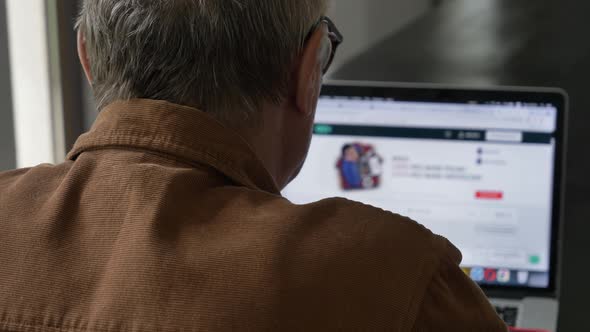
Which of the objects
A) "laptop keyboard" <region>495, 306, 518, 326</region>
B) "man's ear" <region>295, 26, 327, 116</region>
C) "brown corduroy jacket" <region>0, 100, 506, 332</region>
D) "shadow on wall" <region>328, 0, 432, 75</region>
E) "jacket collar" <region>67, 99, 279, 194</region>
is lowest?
"laptop keyboard" <region>495, 306, 518, 326</region>

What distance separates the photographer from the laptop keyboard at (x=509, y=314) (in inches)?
44.3

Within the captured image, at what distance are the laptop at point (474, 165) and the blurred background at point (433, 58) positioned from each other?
0.25 metres

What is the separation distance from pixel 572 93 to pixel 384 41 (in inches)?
14.1

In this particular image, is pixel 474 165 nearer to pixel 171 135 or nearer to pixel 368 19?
pixel 368 19

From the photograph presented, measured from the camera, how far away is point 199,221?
1.90 ft

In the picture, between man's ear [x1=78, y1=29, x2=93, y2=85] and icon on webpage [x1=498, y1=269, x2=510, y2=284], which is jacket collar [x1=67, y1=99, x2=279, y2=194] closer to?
man's ear [x1=78, y1=29, x2=93, y2=85]

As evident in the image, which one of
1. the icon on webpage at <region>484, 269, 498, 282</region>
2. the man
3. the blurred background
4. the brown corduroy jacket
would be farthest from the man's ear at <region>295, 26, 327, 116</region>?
the blurred background

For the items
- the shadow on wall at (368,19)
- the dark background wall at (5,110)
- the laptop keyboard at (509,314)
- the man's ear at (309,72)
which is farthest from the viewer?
the shadow on wall at (368,19)

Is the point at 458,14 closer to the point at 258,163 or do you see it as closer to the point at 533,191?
the point at 533,191

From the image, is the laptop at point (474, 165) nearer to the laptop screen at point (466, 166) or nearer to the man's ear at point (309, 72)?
the laptop screen at point (466, 166)

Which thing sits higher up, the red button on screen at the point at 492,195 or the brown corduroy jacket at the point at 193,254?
the brown corduroy jacket at the point at 193,254

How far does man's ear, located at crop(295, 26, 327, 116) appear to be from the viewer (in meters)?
0.70

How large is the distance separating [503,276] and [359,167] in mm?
278

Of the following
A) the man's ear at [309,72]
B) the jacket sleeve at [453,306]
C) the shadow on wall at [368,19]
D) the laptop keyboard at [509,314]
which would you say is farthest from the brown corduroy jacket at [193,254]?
the shadow on wall at [368,19]
